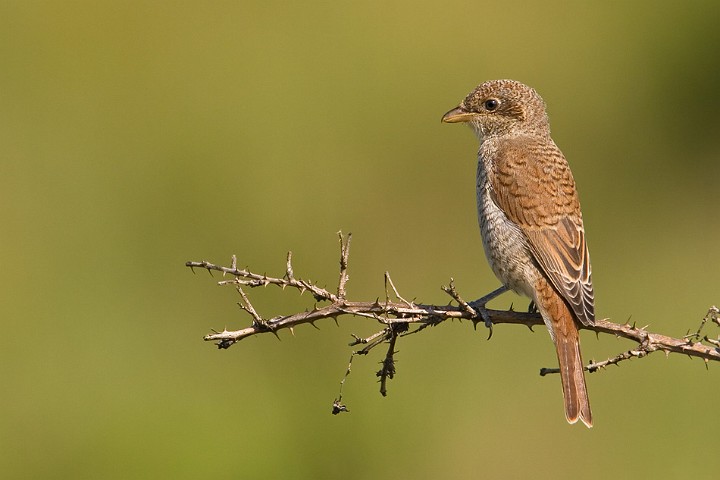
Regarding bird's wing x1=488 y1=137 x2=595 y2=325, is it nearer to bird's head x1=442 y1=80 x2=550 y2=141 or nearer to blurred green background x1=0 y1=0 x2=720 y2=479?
bird's head x1=442 y1=80 x2=550 y2=141

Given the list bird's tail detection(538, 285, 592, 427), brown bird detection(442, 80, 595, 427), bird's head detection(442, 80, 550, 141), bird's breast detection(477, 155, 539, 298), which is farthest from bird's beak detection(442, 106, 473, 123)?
bird's tail detection(538, 285, 592, 427)

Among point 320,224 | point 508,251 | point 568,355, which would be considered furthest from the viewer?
point 320,224

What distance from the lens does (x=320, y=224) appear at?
34.4 ft

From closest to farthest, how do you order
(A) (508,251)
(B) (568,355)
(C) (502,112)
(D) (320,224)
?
(B) (568,355) → (A) (508,251) → (C) (502,112) → (D) (320,224)

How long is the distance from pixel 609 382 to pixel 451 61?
4065mm

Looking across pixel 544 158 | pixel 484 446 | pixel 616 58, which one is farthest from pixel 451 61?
pixel 544 158

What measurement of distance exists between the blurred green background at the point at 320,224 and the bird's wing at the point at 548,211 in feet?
8.03

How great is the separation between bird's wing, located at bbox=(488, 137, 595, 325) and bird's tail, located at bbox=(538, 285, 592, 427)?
0.07 meters

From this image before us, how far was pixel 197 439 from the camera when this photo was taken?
8797 millimetres

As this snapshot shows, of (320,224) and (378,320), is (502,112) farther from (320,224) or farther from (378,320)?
(320,224)

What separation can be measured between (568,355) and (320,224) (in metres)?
4.76

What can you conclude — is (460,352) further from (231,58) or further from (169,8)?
(169,8)

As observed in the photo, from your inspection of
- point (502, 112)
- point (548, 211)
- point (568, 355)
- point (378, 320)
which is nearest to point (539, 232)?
point (548, 211)

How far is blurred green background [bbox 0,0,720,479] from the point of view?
8688mm
